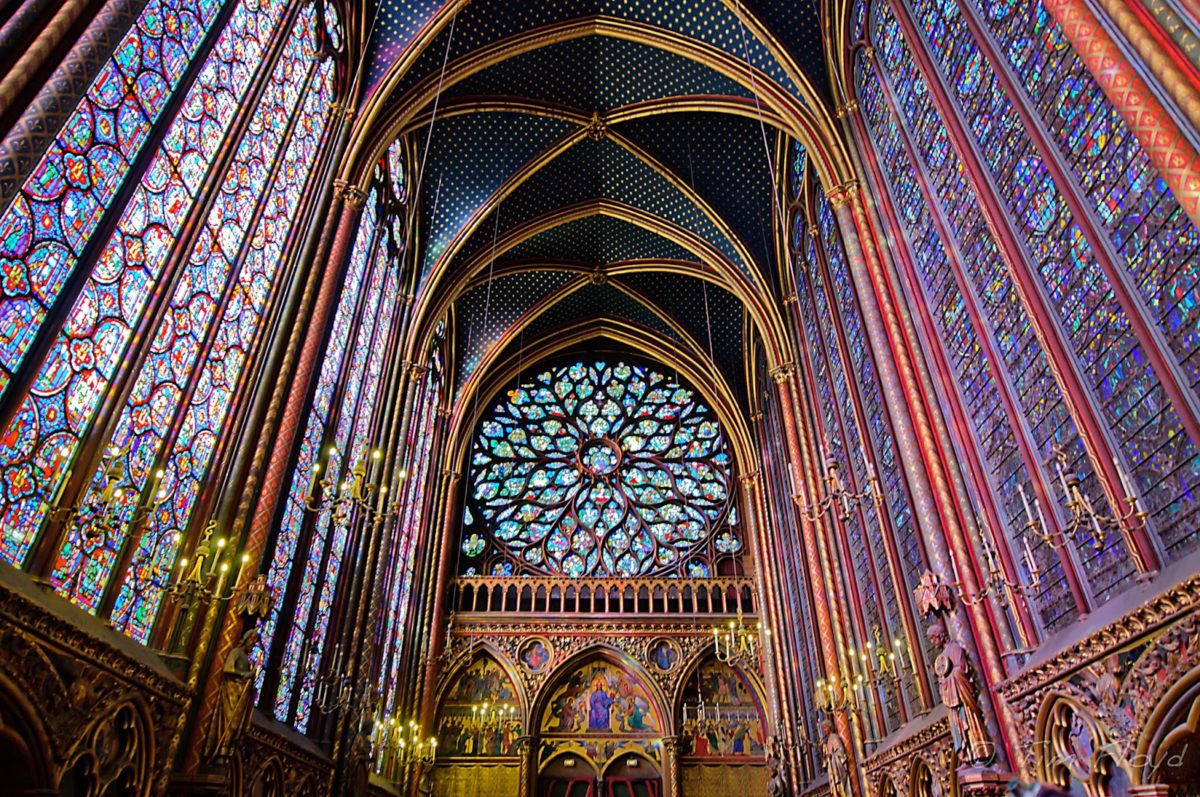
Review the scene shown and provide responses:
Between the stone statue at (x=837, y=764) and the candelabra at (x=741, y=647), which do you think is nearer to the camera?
the stone statue at (x=837, y=764)

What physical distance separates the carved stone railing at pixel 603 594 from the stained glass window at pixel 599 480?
0.50 meters

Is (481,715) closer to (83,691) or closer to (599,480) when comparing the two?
(599,480)

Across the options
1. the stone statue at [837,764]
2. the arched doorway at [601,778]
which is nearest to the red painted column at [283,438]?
the stone statue at [837,764]

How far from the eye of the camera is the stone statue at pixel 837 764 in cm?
1184

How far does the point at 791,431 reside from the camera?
1538 centimetres

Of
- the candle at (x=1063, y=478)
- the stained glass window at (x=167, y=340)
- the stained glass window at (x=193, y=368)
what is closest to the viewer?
the candle at (x=1063, y=478)

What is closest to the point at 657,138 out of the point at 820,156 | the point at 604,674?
the point at 820,156

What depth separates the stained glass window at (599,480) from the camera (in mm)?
19719

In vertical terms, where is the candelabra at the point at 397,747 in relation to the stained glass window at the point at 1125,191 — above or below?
below

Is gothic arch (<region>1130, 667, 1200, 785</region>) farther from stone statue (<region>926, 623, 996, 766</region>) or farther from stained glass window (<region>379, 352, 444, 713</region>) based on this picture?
stained glass window (<region>379, 352, 444, 713</region>)

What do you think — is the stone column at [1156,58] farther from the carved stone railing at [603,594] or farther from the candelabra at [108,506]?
the carved stone railing at [603,594]

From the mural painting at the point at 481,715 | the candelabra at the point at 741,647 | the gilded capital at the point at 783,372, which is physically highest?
the gilded capital at the point at 783,372

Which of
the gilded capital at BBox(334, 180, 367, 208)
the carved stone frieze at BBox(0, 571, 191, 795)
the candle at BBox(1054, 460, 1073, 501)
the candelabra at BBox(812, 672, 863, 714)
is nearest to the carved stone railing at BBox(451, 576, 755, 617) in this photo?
the candelabra at BBox(812, 672, 863, 714)

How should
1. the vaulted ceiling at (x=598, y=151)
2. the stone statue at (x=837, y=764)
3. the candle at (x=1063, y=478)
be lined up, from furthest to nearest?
the vaulted ceiling at (x=598, y=151), the stone statue at (x=837, y=764), the candle at (x=1063, y=478)
